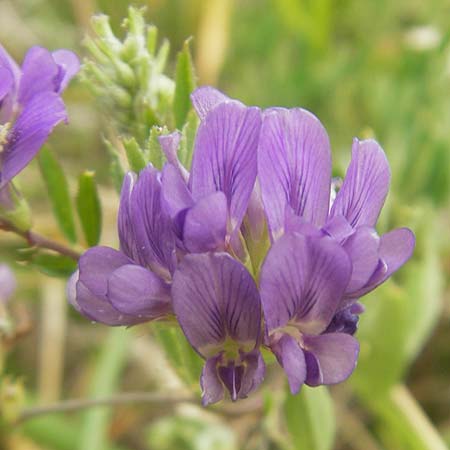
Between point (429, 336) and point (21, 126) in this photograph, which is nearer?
point (21, 126)

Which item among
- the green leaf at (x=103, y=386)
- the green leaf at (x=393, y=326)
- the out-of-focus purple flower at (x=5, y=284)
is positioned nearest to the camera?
the out-of-focus purple flower at (x=5, y=284)

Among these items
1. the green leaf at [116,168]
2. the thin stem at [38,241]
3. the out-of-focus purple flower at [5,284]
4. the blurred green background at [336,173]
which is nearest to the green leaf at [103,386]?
the blurred green background at [336,173]

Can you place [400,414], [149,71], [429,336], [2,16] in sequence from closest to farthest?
[149,71] < [400,414] < [429,336] < [2,16]

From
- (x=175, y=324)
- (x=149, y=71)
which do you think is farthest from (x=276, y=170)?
(x=149, y=71)

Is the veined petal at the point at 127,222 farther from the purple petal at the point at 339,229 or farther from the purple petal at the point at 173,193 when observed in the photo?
the purple petal at the point at 339,229

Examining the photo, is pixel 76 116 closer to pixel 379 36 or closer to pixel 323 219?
pixel 379 36

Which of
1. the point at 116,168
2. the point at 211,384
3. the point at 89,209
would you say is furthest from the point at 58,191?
the point at 211,384
